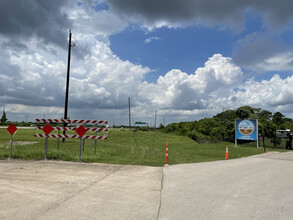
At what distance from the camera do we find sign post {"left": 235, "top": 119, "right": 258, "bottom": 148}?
29328 mm

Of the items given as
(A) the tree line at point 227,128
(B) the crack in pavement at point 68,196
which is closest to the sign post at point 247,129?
(A) the tree line at point 227,128

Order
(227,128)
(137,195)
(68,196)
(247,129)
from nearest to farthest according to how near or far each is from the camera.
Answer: (68,196)
(137,195)
(247,129)
(227,128)

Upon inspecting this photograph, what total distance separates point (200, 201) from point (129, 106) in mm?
62594

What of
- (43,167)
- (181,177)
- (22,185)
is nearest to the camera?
(22,185)

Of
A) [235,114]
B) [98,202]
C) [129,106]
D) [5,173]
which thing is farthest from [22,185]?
[129,106]

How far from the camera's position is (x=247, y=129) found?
29.8 metres

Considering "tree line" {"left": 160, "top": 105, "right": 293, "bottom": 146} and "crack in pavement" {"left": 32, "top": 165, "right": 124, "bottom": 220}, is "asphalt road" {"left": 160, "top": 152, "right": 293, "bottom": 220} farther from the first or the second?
"tree line" {"left": 160, "top": 105, "right": 293, "bottom": 146}

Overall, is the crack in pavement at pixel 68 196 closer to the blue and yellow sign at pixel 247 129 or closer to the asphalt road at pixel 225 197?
the asphalt road at pixel 225 197

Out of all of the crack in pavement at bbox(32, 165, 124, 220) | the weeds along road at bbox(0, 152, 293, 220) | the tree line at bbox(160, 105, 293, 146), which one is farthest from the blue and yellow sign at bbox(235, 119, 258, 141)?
the crack in pavement at bbox(32, 165, 124, 220)

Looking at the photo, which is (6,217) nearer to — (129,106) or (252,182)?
(252,182)

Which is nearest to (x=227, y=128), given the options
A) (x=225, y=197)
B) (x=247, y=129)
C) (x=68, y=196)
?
(x=247, y=129)

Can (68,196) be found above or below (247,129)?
below

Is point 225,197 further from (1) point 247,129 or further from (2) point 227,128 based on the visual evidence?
(2) point 227,128

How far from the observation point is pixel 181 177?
881 cm
